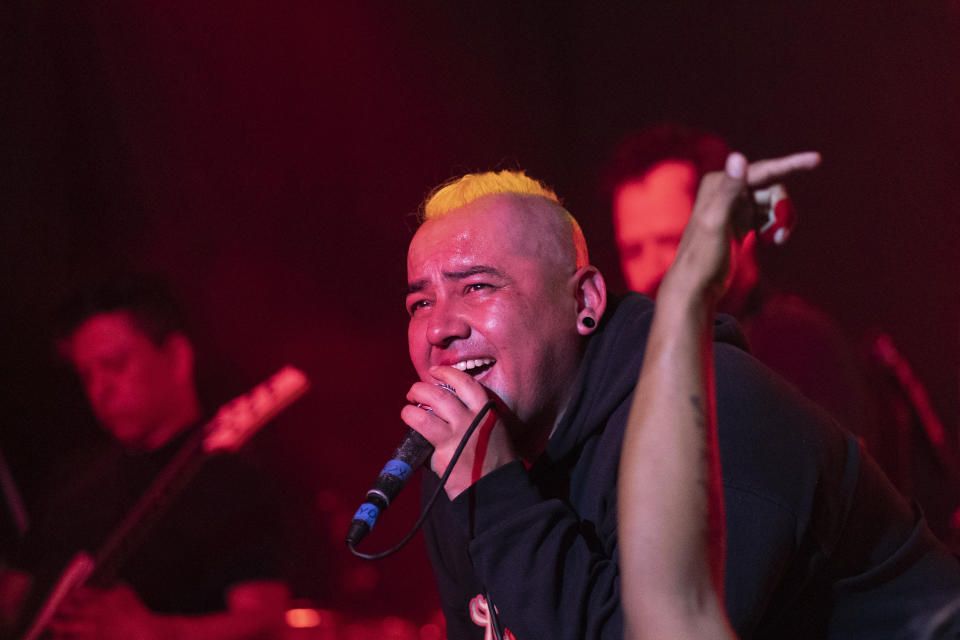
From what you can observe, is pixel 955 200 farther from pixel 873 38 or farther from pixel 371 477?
pixel 371 477

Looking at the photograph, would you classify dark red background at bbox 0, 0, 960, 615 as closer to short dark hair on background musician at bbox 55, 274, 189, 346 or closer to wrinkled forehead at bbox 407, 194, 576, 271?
short dark hair on background musician at bbox 55, 274, 189, 346

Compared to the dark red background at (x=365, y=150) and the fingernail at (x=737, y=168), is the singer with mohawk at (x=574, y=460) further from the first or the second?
the dark red background at (x=365, y=150)

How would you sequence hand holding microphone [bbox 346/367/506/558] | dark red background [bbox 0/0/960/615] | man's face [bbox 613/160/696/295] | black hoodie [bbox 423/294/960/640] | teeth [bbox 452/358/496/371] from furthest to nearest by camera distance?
dark red background [bbox 0/0/960/615] < man's face [bbox 613/160/696/295] < teeth [bbox 452/358/496/371] < hand holding microphone [bbox 346/367/506/558] < black hoodie [bbox 423/294/960/640]

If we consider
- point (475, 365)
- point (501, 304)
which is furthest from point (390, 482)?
point (501, 304)

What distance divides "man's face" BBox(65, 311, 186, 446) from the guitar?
0.70 feet

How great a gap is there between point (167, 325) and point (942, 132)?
3174 millimetres

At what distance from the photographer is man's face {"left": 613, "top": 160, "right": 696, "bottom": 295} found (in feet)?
9.55

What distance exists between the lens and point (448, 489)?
152cm

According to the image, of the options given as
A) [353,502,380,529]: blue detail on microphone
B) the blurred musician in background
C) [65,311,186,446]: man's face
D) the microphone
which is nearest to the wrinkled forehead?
the microphone

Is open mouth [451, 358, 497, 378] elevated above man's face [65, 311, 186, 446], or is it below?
above

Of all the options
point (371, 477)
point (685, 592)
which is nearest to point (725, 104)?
point (371, 477)

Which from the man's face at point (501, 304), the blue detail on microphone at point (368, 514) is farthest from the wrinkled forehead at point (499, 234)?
the blue detail on microphone at point (368, 514)

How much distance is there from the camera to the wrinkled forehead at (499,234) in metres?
1.79

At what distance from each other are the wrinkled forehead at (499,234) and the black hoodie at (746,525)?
24cm
